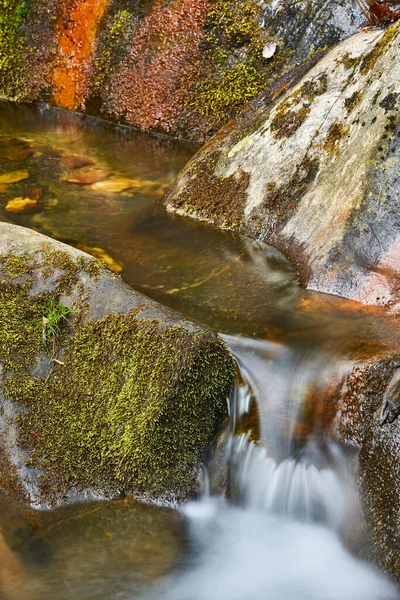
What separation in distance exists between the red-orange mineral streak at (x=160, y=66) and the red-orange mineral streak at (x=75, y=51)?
564mm

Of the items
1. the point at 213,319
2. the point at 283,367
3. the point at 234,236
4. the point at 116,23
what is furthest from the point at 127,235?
→ the point at 116,23

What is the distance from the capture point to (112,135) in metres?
8.36

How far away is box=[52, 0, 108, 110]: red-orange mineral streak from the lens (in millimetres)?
8922

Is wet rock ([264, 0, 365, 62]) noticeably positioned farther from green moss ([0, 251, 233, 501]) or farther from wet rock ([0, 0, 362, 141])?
green moss ([0, 251, 233, 501])

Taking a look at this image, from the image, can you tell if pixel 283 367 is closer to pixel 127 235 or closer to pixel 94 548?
pixel 94 548

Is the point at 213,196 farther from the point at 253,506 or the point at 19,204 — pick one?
the point at 253,506

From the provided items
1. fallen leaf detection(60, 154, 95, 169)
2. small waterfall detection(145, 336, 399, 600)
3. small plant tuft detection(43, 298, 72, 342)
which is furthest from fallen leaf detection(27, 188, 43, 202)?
small waterfall detection(145, 336, 399, 600)

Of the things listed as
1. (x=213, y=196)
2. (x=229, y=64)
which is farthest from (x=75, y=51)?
(x=213, y=196)

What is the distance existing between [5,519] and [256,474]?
134 cm

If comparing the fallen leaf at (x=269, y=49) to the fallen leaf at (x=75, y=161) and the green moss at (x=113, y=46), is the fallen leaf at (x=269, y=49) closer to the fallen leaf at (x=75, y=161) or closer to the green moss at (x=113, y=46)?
the green moss at (x=113, y=46)

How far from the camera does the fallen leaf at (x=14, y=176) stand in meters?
6.89

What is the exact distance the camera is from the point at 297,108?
5859mm

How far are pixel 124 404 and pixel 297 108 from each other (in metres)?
3.21

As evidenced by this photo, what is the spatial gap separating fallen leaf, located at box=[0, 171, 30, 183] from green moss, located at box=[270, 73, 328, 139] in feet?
8.43
